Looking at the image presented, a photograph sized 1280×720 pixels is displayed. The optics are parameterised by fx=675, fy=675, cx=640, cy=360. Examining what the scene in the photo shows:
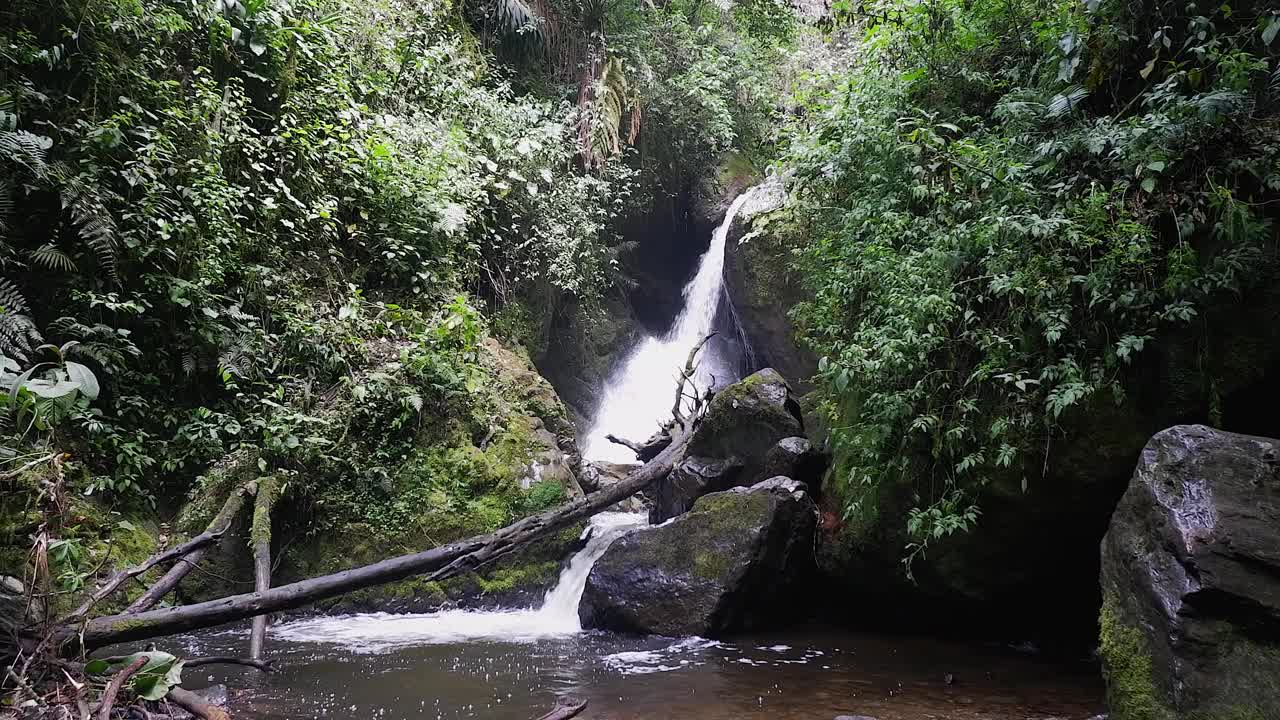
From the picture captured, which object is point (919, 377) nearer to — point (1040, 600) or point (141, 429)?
point (1040, 600)

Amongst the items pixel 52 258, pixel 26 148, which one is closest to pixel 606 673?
pixel 52 258

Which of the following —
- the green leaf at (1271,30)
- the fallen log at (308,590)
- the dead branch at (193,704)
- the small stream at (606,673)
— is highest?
the green leaf at (1271,30)

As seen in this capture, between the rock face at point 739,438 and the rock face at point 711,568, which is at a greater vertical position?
the rock face at point 739,438

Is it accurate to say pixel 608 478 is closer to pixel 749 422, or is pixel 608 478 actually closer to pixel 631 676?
pixel 749 422

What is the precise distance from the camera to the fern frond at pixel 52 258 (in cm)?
534

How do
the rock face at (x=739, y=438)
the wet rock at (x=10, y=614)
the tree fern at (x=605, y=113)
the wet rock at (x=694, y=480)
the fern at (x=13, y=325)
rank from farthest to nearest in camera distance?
the tree fern at (x=605, y=113), the wet rock at (x=694, y=480), the rock face at (x=739, y=438), the fern at (x=13, y=325), the wet rock at (x=10, y=614)

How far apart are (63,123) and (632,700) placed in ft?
21.2

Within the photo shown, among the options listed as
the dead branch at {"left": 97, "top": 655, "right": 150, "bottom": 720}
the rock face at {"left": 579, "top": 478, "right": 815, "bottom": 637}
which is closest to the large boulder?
the rock face at {"left": 579, "top": 478, "right": 815, "bottom": 637}

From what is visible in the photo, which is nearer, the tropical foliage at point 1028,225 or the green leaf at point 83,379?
the green leaf at point 83,379

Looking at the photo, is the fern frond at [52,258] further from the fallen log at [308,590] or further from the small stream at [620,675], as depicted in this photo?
the fallen log at [308,590]

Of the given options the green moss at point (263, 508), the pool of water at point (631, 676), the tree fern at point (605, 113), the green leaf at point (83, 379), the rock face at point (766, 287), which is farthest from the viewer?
the tree fern at point (605, 113)

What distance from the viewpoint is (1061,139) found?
15.3 ft

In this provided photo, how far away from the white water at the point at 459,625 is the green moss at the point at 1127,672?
13.9ft

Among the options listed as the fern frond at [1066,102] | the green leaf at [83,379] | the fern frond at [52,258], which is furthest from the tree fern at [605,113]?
the green leaf at [83,379]
